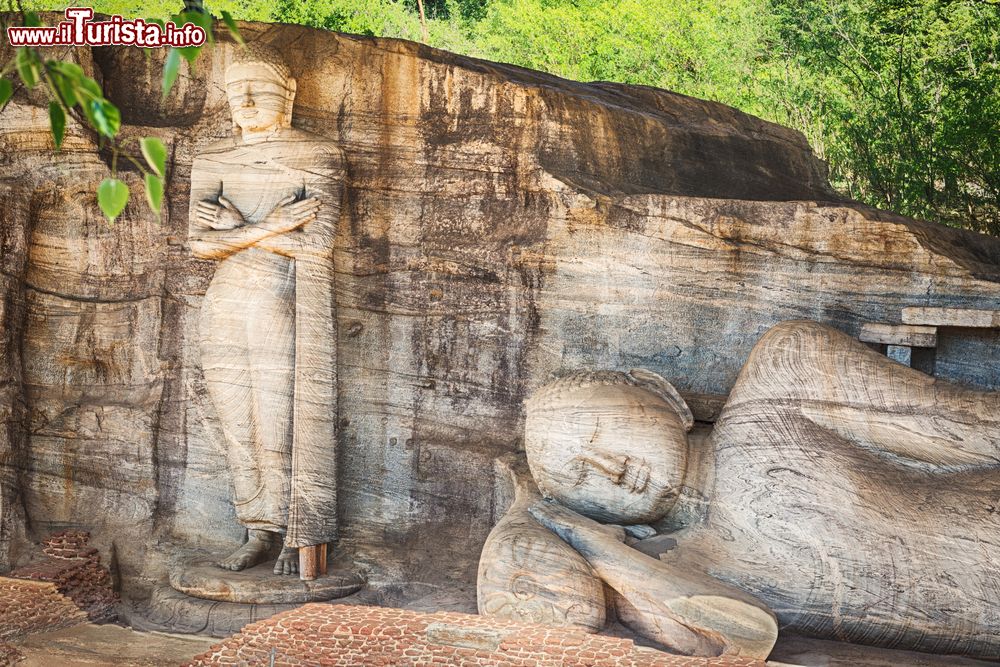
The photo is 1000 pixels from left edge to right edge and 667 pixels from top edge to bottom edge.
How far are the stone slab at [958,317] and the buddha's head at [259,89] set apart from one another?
3.34m

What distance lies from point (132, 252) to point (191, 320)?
52cm

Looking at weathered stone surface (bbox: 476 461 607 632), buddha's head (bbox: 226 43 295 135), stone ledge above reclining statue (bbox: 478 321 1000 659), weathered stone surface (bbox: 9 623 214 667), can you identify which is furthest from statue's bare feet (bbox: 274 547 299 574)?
buddha's head (bbox: 226 43 295 135)

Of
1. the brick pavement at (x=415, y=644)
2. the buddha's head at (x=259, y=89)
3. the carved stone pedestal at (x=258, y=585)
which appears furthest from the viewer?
the buddha's head at (x=259, y=89)

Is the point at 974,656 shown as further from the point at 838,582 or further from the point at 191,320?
the point at 191,320

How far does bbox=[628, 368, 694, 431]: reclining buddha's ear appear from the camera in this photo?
5333 mm

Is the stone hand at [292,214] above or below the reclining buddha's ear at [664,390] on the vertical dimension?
above

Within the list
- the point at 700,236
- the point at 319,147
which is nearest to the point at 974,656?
the point at 700,236

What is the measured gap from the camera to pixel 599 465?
5.05 metres

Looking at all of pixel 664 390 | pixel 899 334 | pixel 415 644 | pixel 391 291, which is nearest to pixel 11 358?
pixel 391 291

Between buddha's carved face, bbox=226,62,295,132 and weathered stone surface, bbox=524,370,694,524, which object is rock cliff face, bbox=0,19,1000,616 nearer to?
buddha's carved face, bbox=226,62,295,132

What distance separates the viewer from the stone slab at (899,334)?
5.45 meters

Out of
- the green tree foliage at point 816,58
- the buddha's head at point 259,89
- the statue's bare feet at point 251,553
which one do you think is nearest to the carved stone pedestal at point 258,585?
the statue's bare feet at point 251,553

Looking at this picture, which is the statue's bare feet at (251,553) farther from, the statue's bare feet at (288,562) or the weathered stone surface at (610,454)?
the weathered stone surface at (610,454)

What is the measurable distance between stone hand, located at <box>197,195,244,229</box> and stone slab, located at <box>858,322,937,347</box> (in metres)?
3.20
